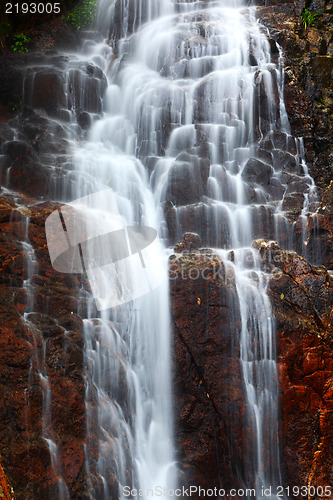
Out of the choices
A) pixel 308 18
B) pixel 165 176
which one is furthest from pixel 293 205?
pixel 308 18

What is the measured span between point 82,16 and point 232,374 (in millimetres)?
14369

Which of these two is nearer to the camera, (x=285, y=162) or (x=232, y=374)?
(x=232, y=374)

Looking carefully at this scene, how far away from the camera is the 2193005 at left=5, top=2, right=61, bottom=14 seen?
12164 mm

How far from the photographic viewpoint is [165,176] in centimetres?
966

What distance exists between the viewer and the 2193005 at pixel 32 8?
479 inches

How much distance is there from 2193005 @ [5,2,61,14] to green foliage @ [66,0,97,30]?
669 millimetres

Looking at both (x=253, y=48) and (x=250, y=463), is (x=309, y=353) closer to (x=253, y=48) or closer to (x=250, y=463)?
(x=250, y=463)

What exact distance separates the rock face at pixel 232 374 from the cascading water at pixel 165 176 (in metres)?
0.19

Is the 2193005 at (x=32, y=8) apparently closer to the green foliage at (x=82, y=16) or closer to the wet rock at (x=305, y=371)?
the green foliage at (x=82, y=16)

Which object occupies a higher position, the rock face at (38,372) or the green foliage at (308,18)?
the green foliage at (308,18)

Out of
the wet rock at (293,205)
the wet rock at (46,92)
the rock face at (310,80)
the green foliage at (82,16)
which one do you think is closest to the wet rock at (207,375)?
the wet rock at (293,205)

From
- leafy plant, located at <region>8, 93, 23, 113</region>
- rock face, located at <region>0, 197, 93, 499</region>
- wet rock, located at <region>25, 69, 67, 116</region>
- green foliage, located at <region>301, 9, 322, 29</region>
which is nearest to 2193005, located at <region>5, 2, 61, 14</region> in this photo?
wet rock, located at <region>25, 69, 67, 116</region>

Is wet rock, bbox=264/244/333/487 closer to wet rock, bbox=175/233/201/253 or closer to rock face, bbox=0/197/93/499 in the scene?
wet rock, bbox=175/233/201/253

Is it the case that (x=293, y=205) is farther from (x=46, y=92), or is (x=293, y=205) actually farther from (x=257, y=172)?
(x=46, y=92)
